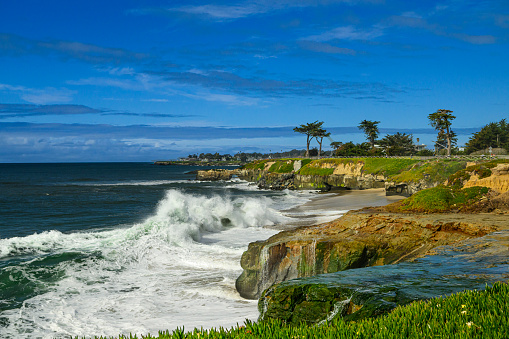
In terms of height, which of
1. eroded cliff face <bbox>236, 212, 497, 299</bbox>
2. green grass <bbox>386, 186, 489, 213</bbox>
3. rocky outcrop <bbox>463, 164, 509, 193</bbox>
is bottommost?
eroded cliff face <bbox>236, 212, 497, 299</bbox>

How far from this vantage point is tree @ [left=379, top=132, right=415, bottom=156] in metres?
87.8

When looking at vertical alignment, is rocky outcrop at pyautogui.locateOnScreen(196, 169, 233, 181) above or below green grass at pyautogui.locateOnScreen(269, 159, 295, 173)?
below

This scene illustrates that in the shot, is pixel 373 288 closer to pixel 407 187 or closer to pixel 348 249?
pixel 348 249

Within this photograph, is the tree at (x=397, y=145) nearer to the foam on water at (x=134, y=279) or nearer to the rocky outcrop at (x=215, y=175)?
the rocky outcrop at (x=215, y=175)

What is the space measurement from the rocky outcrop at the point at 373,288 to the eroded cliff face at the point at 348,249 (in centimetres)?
251

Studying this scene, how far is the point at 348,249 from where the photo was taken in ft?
37.3

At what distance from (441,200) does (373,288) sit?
12007 millimetres

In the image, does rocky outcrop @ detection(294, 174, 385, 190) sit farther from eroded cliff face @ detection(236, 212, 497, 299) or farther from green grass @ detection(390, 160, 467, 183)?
eroded cliff face @ detection(236, 212, 497, 299)

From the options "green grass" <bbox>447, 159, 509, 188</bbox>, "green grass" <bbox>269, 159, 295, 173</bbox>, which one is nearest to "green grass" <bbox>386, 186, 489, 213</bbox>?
"green grass" <bbox>447, 159, 509, 188</bbox>

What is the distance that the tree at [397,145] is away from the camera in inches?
3457

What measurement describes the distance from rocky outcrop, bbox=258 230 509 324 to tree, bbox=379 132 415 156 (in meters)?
82.0

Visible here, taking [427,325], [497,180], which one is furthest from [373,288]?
[497,180]

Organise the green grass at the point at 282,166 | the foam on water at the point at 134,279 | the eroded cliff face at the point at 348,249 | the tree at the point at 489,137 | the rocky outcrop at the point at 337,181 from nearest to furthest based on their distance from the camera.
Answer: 1. the foam on water at the point at 134,279
2. the eroded cliff face at the point at 348,249
3. the rocky outcrop at the point at 337,181
4. the green grass at the point at 282,166
5. the tree at the point at 489,137

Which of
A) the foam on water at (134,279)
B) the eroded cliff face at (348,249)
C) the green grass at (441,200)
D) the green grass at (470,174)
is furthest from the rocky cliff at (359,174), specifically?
the eroded cliff face at (348,249)
